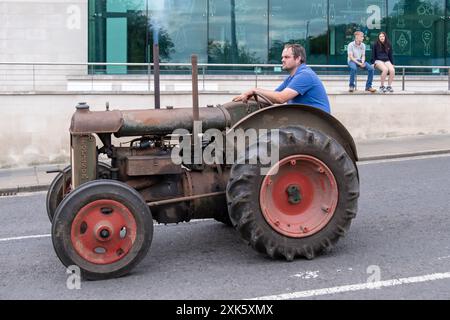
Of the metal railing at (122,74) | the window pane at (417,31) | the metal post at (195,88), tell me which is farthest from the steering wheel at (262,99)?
the window pane at (417,31)

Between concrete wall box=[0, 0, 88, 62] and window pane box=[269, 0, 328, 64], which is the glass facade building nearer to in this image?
window pane box=[269, 0, 328, 64]

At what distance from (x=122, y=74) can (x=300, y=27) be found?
19.6ft

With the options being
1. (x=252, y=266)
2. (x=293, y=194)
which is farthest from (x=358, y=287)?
(x=293, y=194)

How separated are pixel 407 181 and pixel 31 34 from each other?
12.6 meters

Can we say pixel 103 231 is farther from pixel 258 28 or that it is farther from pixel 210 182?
pixel 258 28

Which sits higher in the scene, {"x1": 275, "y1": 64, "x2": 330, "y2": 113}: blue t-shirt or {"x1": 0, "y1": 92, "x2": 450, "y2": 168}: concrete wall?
{"x1": 275, "y1": 64, "x2": 330, "y2": 113}: blue t-shirt

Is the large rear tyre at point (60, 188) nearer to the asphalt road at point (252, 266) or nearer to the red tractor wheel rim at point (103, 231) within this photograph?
the asphalt road at point (252, 266)

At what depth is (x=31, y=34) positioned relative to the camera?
18766mm

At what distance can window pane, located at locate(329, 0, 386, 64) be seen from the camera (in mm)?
20750

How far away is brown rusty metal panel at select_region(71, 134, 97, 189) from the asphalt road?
0.85 m

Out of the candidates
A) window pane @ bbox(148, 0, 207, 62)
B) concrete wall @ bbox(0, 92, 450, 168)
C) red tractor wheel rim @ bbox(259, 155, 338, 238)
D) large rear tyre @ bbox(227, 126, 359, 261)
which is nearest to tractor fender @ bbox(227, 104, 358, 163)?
large rear tyre @ bbox(227, 126, 359, 261)

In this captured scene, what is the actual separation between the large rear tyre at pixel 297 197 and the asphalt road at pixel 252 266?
0.21 meters

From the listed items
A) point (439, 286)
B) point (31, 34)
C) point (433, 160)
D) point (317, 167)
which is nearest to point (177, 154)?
point (317, 167)
